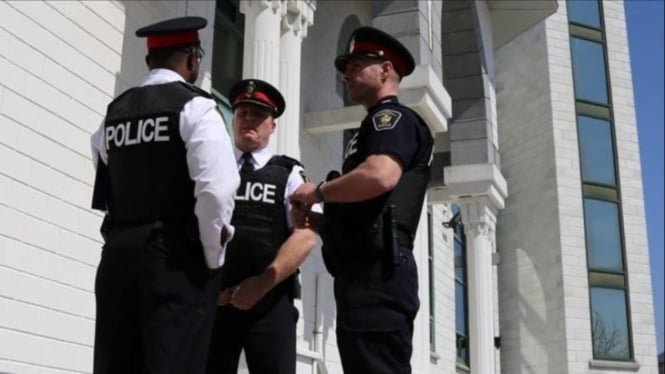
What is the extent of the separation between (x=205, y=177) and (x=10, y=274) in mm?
3334

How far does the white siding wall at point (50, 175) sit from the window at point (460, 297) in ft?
36.4

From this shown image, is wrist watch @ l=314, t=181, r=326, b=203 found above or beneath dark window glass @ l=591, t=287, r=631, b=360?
beneath

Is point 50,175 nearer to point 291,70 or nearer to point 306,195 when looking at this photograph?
point 291,70

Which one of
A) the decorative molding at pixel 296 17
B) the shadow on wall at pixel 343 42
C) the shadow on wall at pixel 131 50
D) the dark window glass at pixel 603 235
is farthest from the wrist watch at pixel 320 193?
the dark window glass at pixel 603 235

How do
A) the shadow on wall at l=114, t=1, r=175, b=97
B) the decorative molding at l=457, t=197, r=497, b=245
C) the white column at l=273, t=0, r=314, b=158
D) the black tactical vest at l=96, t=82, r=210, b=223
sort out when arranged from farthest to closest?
the decorative molding at l=457, t=197, r=497, b=245, the white column at l=273, t=0, r=314, b=158, the shadow on wall at l=114, t=1, r=175, b=97, the black tactical vest at l=96, t=82, r=210, b=223

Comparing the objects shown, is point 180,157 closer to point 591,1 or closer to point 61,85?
point 61,85

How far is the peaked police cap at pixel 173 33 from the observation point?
279 cm

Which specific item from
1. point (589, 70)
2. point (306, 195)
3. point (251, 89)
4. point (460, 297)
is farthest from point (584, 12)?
point (306, 195)

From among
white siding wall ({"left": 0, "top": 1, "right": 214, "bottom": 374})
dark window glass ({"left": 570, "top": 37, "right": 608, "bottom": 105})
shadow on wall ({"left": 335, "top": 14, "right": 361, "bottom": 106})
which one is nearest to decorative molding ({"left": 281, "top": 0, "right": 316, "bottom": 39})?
white siding wall ({"left": 0, "top": 1, "right": 214, "bottom": 374})

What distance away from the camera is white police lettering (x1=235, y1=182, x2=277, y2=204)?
3371 mm

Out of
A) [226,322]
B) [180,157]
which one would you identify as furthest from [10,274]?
[180,157]

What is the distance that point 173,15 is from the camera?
24.9 ft

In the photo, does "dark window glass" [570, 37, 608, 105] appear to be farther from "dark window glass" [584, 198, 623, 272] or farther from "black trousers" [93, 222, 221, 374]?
"black trousers" [93, 222, 221, 374]

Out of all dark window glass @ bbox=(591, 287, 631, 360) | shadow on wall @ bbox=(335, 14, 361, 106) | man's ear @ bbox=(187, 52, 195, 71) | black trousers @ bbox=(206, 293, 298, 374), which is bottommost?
black trousers @ bbox=(206, 293, 298, 374)
